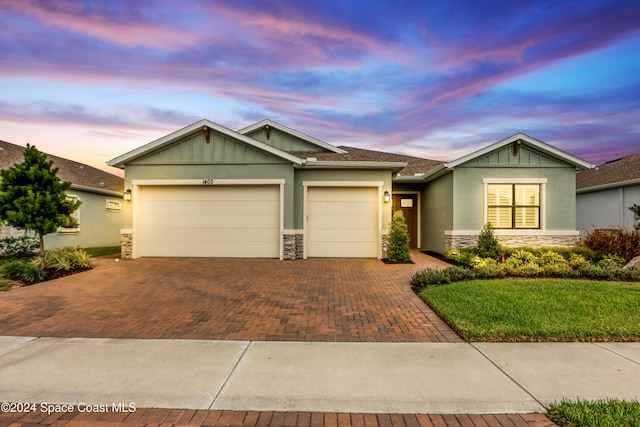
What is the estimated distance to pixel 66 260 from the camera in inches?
356

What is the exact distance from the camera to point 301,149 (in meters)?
15.2

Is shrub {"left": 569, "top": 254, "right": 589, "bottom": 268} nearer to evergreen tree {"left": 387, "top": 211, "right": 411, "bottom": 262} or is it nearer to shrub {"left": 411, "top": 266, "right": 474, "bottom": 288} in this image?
shrub {"left": 411, "top": 266, "right": 474, "bottom": 288}

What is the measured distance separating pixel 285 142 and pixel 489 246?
33.2 ft

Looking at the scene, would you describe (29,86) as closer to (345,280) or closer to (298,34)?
(298,34)

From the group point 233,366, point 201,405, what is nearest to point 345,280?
point 233,366

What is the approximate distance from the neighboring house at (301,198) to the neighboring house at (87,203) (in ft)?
15.5

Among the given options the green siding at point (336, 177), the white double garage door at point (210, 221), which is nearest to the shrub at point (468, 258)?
the green siding at point (336, 177)

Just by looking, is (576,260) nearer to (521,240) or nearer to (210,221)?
(521,240)

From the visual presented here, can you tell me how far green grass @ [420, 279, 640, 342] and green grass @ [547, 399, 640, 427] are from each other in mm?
1515

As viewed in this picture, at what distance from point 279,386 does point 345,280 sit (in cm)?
525


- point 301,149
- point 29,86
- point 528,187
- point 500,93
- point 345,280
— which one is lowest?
point 345,280

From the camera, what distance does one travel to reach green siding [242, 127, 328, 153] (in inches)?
600

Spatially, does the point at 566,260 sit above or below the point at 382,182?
below

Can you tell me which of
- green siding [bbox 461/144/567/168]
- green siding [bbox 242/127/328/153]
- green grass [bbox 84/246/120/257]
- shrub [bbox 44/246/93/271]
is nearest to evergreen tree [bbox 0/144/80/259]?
shrub [bbox 44/246/93/271]
